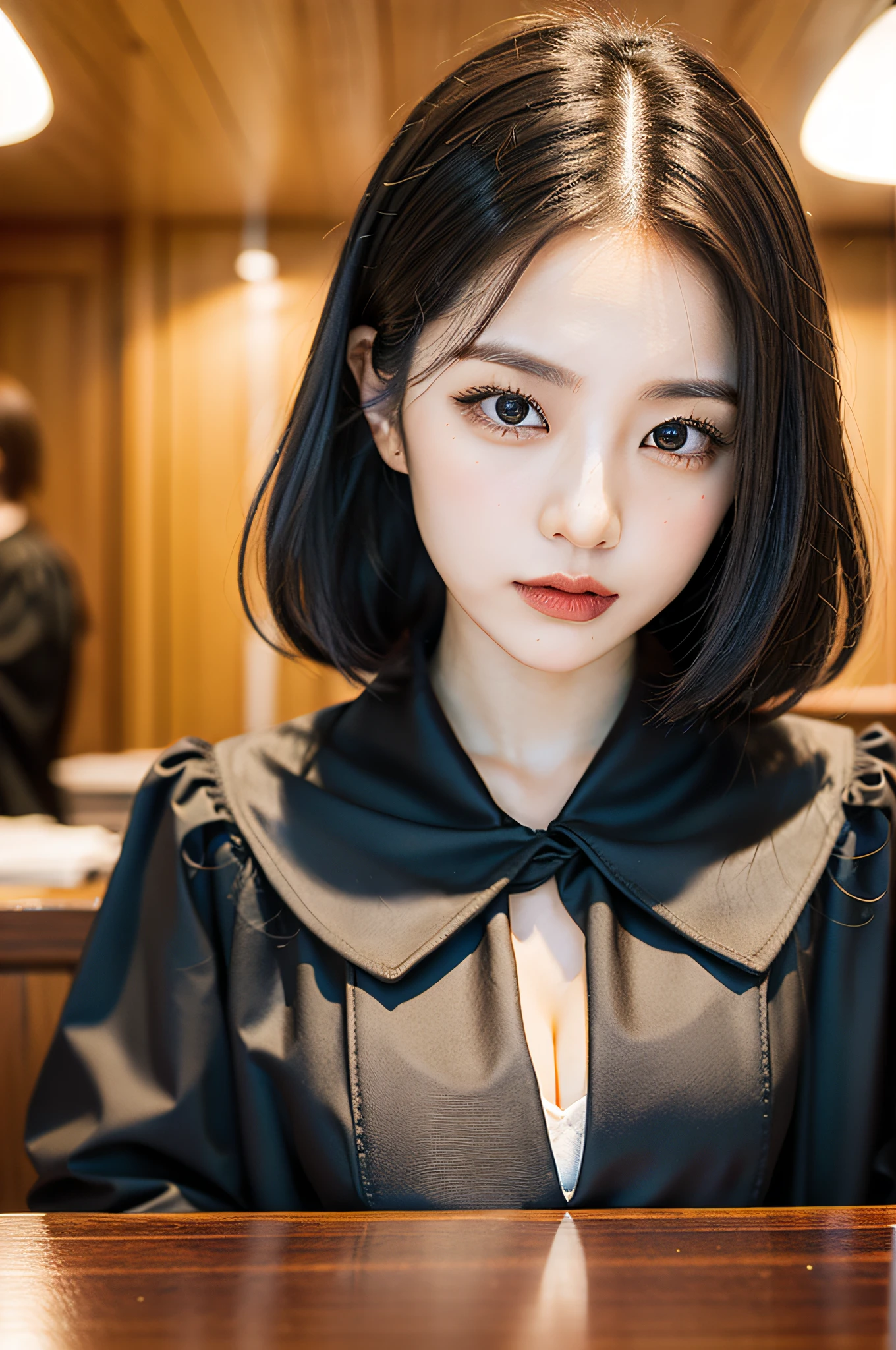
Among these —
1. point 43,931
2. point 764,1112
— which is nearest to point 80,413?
point 43,931

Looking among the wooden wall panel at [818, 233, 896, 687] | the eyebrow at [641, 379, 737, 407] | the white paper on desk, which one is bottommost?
the white paper on desk

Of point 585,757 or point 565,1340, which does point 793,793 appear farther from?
point 565,1340

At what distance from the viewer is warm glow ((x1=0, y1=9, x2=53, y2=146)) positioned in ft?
3.79

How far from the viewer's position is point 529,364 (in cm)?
66

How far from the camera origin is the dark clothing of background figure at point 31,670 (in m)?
3.04

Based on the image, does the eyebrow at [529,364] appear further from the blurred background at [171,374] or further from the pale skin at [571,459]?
the blurred background at [171,374]

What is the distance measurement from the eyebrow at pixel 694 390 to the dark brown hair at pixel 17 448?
281 centimetres

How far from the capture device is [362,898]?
0.75 m

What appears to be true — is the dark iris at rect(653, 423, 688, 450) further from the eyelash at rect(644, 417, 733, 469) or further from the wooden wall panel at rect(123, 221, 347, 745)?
the wooden wall panel at rect(123, 221, 347, 745)

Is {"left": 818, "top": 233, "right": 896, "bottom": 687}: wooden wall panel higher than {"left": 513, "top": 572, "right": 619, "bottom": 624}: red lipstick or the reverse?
higher

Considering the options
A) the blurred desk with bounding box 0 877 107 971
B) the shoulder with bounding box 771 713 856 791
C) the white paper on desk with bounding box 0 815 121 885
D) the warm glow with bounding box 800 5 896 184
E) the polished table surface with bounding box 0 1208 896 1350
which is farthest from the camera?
the warm glow with bounding box 800 5 896 184

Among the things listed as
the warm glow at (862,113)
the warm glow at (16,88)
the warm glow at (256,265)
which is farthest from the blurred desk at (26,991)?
the warm glow at (256,265)

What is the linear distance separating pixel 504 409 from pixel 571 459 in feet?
0.19

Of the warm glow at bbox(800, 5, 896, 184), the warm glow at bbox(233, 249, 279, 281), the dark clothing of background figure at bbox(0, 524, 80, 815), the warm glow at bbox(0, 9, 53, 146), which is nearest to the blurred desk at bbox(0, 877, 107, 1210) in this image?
the warm glow at bbox(0, 9, 53, 146)
